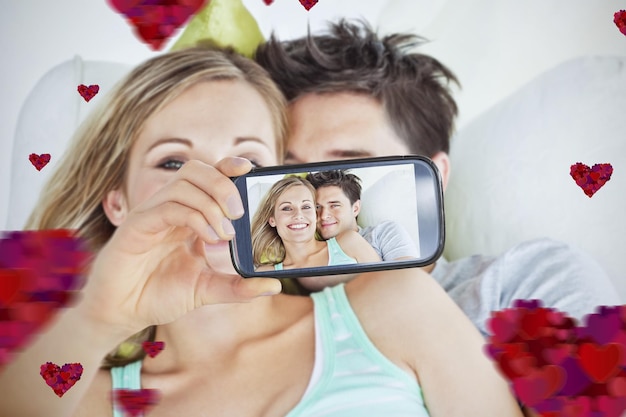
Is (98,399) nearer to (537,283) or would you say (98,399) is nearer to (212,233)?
(212,233)

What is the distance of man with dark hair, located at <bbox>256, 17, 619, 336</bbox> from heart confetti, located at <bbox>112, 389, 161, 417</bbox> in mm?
405

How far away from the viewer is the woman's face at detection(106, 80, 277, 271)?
0.94 metres

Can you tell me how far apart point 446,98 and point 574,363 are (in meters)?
0.45

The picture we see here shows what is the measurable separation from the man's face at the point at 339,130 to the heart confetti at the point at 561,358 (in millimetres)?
313

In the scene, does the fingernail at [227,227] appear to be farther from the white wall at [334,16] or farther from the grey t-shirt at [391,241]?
the white wall at [334,16]

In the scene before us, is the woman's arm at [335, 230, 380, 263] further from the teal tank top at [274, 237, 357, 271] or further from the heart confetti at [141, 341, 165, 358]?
the heart confetti at [141, 341, 165, 358]

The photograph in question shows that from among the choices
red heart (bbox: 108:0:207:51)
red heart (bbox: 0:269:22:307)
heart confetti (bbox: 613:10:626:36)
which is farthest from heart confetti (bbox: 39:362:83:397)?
heart confetti (bbox: 613:10:626:36)

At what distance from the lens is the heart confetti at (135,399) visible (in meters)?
0.88

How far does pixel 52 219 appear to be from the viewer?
3.34 ft

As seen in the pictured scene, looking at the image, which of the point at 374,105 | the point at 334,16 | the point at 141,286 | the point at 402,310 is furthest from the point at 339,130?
the point at 141,286

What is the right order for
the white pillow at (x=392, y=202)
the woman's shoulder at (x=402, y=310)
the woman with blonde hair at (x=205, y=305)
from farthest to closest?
1. the woman's shoulder at (x=402, y=310)
2. the woman with blonde hair at (x=205, y=305)
3. the white pillow at (x=392, y=202)

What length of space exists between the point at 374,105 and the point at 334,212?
16.4 inches

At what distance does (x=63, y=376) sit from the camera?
833 millimetres

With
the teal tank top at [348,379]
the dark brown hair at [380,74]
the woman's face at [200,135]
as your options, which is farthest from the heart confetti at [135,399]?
the dark brown hair at [380,74]
